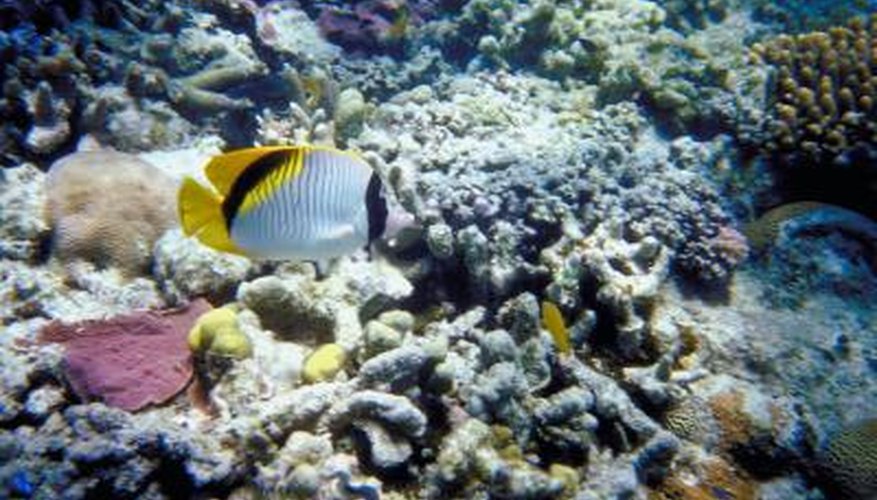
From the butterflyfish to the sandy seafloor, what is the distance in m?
1.07

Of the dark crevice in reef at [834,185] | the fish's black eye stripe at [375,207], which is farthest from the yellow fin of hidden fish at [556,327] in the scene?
the dark crevice in reef at [834,185]

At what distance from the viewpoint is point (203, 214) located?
7.48ft

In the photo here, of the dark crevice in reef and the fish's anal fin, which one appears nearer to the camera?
the fish's anal fin

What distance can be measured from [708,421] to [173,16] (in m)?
5.92

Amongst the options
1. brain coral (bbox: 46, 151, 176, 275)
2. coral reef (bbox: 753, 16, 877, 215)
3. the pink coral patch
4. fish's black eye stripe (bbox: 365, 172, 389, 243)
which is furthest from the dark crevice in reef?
brain coral (bbox: 46, 151, 176, 275)

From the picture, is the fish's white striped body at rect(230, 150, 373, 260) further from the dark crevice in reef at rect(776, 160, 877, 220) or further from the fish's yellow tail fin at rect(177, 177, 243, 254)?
the dark crevice in reef at rect(776, 160, 877, 220)

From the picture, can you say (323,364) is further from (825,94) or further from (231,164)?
(825,94)

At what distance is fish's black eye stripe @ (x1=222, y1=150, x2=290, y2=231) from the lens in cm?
225

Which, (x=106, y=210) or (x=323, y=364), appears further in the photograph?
(x=106, y=210)

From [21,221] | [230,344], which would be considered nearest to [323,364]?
[230,344]

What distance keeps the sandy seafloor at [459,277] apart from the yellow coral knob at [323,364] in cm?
3

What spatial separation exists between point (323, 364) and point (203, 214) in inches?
53.2

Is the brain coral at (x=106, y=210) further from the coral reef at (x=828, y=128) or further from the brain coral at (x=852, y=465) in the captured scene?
the coral reef at (x=828, y=128)

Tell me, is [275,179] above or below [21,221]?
above
